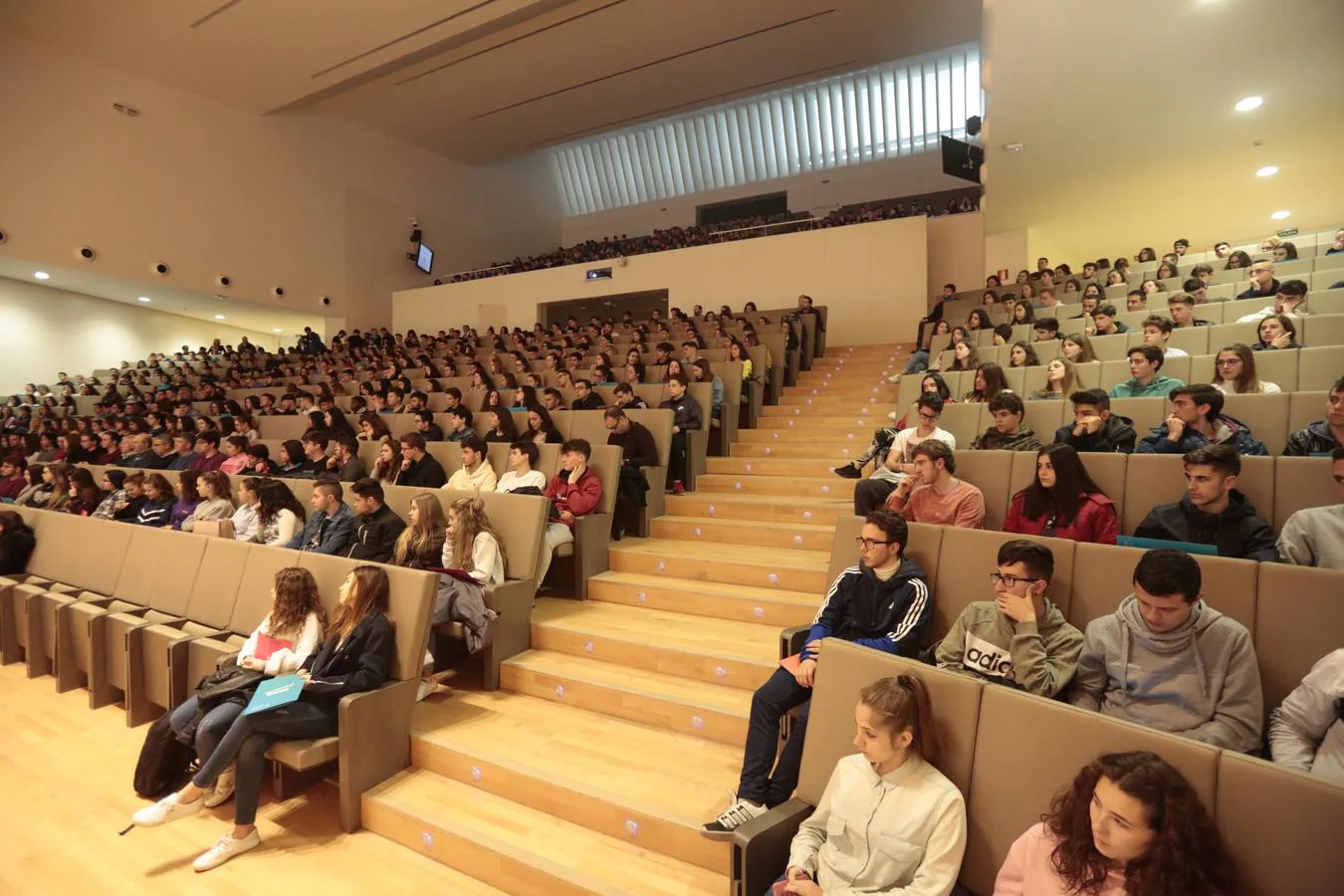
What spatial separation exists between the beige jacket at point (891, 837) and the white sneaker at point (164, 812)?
185 centimetres

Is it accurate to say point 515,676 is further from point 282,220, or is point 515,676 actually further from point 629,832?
point 282,220

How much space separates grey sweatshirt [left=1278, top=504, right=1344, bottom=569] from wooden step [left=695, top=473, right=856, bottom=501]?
6.51 feet

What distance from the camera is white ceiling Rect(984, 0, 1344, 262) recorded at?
392cm

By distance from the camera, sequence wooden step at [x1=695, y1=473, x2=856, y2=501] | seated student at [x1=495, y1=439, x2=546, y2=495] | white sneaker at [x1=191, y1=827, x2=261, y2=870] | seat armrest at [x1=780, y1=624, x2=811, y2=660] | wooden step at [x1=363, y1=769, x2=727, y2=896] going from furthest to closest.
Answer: wooden step at [x1=695, y1=473, x2=856, y2=501] < seated student at [x1=495, y1=439, x2=546, y2=495] < seat armrest at [x1=780, y1=624, x2=811, y2=660] < white sneaker at [x1=191, y1=827, x2=261, y2=870] < wooden step at [x1=363, y1=769, x2=727, y2=896]

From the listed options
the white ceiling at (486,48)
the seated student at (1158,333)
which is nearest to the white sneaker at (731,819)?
the seated student at (1158,333)

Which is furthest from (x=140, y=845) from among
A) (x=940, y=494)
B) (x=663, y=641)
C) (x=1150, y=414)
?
(x=1150, y=414)

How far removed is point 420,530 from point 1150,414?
292 cm

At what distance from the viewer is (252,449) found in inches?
179

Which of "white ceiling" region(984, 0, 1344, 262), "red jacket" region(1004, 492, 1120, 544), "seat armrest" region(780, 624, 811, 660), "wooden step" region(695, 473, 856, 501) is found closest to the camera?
"seat armrest" region(780, 624, 811, 660)

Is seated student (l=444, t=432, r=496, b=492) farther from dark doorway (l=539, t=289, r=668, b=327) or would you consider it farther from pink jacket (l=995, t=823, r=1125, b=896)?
dark doorway (l=539, t=289, r=668, b=327)

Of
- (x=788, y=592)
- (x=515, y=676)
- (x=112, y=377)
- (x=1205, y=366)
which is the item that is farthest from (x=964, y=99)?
(x=112, y=377)

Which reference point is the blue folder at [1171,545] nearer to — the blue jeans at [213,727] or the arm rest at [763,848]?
the arm rest at [763,848]

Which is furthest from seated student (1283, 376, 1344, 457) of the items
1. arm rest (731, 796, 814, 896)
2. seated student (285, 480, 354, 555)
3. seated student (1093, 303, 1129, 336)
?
seated student (285, 480, 354, 555)

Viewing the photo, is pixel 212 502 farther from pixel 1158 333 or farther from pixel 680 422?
pixel 1158 333
